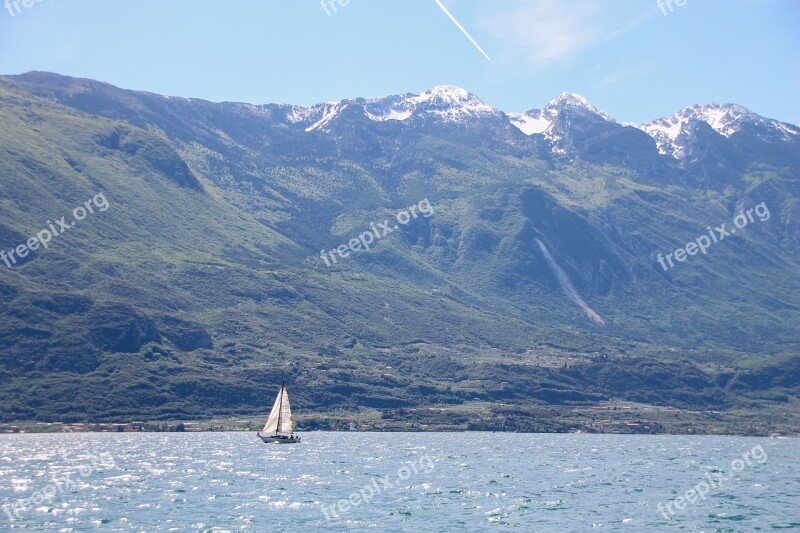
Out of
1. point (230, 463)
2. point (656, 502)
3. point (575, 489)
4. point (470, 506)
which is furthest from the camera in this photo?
point (230, 463)

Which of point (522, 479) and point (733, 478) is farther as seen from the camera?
point (733, 478)

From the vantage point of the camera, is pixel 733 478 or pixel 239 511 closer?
pixel 239 511

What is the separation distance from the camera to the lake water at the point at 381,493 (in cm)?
9838

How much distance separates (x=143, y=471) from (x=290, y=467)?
23.7 m

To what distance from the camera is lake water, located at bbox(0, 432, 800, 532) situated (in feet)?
323

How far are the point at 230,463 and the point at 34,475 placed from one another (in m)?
35.8

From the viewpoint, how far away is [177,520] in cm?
9656

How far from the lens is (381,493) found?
121188 millimetres

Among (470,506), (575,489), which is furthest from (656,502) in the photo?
(470,506)

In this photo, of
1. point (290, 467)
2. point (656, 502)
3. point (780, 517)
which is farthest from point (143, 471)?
point (780, 517)

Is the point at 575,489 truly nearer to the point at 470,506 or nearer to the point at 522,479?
the point at 522,479

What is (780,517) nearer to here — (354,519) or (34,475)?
(354,519)

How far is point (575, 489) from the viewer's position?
130 meters

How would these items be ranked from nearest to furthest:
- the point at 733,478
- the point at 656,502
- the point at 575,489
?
the point at 656,502
the point at 575,489
the point at 733,478
